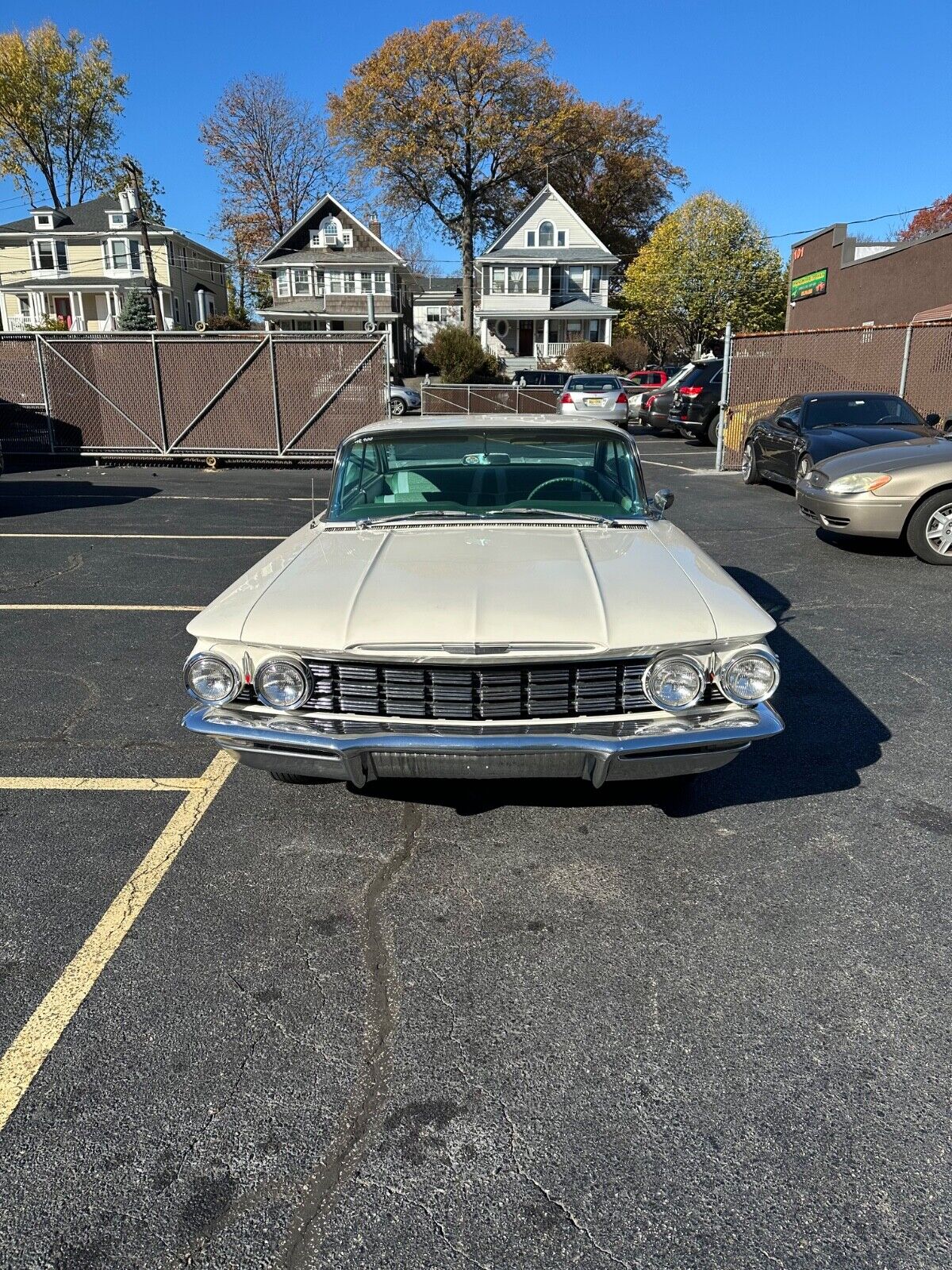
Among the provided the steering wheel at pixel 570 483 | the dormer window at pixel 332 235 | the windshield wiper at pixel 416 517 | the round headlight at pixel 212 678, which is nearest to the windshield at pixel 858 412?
the steering wheel at pixel 570 483

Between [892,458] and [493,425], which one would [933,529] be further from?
[493,425]


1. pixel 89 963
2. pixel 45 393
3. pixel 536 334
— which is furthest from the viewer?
pixel 536 334

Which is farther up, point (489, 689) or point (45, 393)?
point (45, 393)

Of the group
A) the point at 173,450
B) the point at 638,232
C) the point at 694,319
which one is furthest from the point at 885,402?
the point at 638,232

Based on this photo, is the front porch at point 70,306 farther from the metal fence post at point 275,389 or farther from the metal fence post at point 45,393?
the metal fence post at point 275,389

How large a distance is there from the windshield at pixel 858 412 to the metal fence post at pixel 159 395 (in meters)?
11.5

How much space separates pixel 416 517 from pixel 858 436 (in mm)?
7975

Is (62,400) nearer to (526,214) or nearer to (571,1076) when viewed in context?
(571,1076)

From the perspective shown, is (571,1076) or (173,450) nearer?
(571,1076)

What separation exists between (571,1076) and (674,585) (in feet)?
5.82

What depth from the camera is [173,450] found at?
16297mm

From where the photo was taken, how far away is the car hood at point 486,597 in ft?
9.53

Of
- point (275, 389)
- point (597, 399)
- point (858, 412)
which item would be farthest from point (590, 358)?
point (858, 412)

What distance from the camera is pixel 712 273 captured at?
142ft
